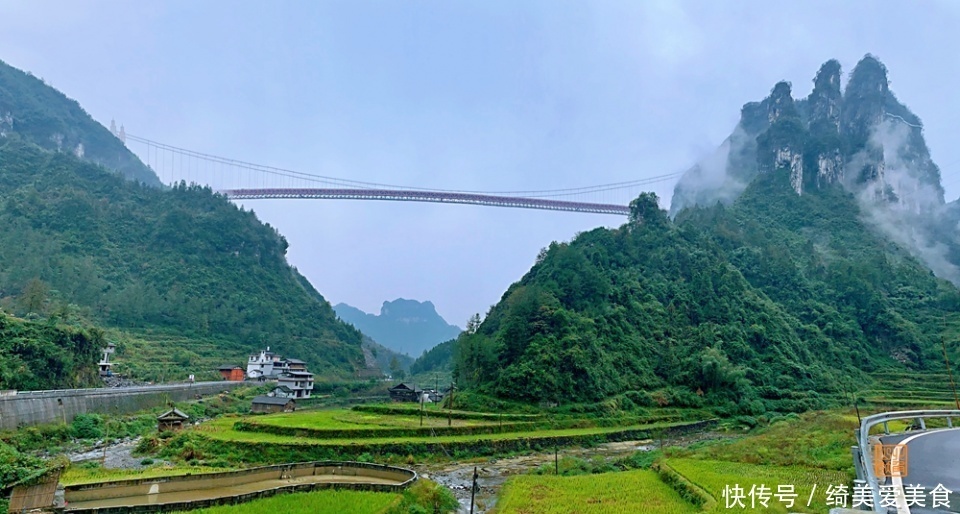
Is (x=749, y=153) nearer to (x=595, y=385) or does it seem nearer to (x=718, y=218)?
(x=718, y=218)

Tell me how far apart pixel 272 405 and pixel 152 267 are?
4286 centimetres

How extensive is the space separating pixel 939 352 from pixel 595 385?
112ft

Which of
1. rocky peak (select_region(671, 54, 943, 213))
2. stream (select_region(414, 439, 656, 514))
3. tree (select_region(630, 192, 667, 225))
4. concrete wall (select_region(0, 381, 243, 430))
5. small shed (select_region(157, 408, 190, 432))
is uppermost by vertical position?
rocky peak (select_region(671, 54, 943, 213))

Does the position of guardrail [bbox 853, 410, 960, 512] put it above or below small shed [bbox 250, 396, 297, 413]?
above

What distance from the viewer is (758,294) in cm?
5884

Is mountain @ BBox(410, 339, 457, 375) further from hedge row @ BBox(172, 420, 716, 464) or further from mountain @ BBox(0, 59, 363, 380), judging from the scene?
hedge row @ BBox(172, 420, 716, 464)

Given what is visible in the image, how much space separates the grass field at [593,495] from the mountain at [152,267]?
43.4m

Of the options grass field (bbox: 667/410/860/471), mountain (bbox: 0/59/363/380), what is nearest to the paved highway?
grass field (bbox: 667/410/860/471)

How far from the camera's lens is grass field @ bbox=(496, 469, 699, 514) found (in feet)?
50.3

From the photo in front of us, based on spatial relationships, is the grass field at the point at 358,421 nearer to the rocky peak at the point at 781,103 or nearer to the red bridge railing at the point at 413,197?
the red bridge railing at the point at 413,197

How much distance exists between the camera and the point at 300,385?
180ft

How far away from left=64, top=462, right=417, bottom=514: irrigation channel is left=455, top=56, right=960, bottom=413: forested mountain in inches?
851


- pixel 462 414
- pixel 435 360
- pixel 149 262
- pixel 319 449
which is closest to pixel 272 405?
pixel 462 414

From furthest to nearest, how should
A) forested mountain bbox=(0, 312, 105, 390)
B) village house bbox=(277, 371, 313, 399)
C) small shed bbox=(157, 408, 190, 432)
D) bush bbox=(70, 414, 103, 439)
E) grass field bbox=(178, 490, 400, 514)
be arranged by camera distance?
village house bbox=(277, 371, 313, 399) → forested mountain bbox=(0, 312, 105, 390) → small shed bbox=(157, 408, 190, 432) → bush bbox=(70, 414, 103, 439) → grass field bbox=(178, 490, 400, 514)
